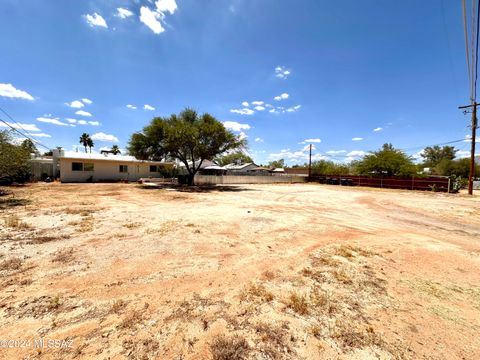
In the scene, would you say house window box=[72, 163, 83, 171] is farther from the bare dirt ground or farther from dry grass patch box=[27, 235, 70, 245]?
dry grass patch box=[27, 235, 70, 245]

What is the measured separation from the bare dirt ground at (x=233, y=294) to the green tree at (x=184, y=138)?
12427 mm

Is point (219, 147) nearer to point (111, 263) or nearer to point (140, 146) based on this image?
point (140, 146)

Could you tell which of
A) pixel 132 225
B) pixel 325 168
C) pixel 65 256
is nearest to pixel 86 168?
pixel 132 225

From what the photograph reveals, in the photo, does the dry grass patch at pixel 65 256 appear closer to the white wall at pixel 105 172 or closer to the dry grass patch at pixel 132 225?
the dry grass patch at pixel 132 225

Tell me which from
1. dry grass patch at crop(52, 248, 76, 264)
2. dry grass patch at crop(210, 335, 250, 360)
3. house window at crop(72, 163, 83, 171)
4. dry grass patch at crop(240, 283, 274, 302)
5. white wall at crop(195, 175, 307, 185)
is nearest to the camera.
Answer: dry grass patch at crop(210, 335, 250, 360)

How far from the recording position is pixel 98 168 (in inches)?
900

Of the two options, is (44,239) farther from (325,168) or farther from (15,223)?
(325,168)

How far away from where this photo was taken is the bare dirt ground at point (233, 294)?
2168 mm

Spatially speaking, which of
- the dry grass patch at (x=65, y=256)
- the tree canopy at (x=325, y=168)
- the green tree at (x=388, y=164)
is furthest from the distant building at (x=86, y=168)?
the tree canopy at (x=325, y=168)

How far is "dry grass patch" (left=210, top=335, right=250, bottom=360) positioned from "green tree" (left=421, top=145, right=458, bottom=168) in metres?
78.4

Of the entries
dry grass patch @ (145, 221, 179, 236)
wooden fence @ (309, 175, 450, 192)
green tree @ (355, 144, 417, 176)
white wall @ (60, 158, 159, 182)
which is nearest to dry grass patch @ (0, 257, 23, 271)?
dry grass patch @ (145, 221, 179, 236)

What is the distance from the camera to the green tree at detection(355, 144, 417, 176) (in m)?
28.3

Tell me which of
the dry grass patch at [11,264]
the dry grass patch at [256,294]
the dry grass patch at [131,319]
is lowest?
the dry grass patch at [256,294]

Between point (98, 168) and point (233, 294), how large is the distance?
24.8 m
